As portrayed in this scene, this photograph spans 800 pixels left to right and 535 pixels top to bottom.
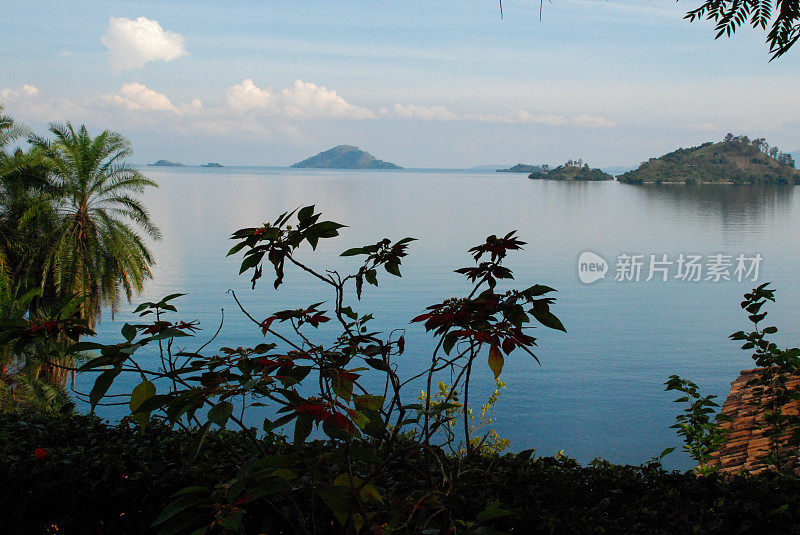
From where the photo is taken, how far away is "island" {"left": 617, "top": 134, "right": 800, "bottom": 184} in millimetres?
92625

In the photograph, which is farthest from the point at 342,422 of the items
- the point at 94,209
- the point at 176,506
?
the point at 94,209

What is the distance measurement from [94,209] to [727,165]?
97.2m

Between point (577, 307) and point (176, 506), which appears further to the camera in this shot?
point (577, 307)

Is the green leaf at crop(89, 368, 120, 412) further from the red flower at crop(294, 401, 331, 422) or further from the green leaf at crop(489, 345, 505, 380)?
the green leaf at crop(489, 345, 505, 380)

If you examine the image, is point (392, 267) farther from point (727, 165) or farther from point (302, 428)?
point (727, 165)

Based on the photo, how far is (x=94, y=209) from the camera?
773 inches

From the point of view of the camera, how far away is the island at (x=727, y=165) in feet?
304

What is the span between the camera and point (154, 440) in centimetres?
277

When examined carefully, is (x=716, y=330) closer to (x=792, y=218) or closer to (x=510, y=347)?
(x=510, y=347)

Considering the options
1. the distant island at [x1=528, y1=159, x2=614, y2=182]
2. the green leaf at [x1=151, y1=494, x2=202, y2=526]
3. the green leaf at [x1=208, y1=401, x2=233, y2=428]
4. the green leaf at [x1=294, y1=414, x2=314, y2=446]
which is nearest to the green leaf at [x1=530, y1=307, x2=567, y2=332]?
the green leaf at [x1=294, y1=414, x2=314, y2=446]

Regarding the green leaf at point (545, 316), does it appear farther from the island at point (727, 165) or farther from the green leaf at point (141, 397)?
the island at point (727, 165)

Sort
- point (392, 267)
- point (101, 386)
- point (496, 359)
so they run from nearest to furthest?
point (101, 386), point (496, 359), point (392, 267)

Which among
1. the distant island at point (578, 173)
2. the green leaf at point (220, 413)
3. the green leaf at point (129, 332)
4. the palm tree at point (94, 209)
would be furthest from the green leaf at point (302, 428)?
the distant island at point (578, 173)

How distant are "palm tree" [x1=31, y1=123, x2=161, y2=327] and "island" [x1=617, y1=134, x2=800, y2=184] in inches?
3633
